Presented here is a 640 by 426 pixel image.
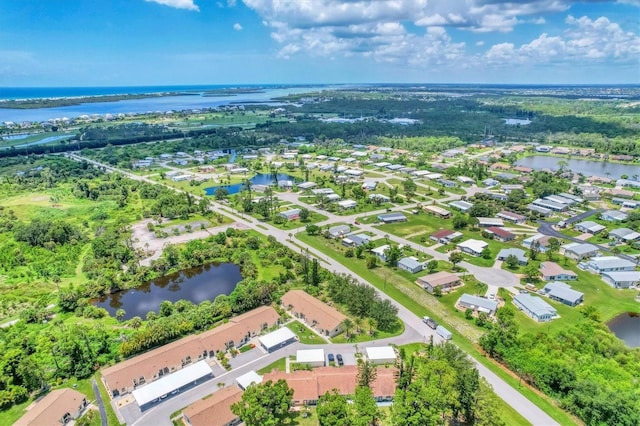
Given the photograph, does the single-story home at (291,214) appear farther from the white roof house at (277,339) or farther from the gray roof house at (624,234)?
the gray roof house at (624,234)

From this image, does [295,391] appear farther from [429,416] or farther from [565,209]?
[565,209]

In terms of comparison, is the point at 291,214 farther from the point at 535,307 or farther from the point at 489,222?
the point at 535,307

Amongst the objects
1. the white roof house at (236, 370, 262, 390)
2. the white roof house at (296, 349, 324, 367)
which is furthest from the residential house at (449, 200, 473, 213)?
the white roof house at (236, 370, 262, 390)

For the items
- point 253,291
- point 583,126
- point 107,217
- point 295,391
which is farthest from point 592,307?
point 583,126

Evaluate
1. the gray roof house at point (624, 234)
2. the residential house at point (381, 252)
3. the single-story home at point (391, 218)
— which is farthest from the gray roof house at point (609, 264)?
the single-story home at point (391, 218)

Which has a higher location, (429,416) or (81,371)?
(429,416)

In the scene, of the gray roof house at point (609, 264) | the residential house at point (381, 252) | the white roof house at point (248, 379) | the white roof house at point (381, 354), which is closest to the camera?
the white roof house at point (248, 379)
